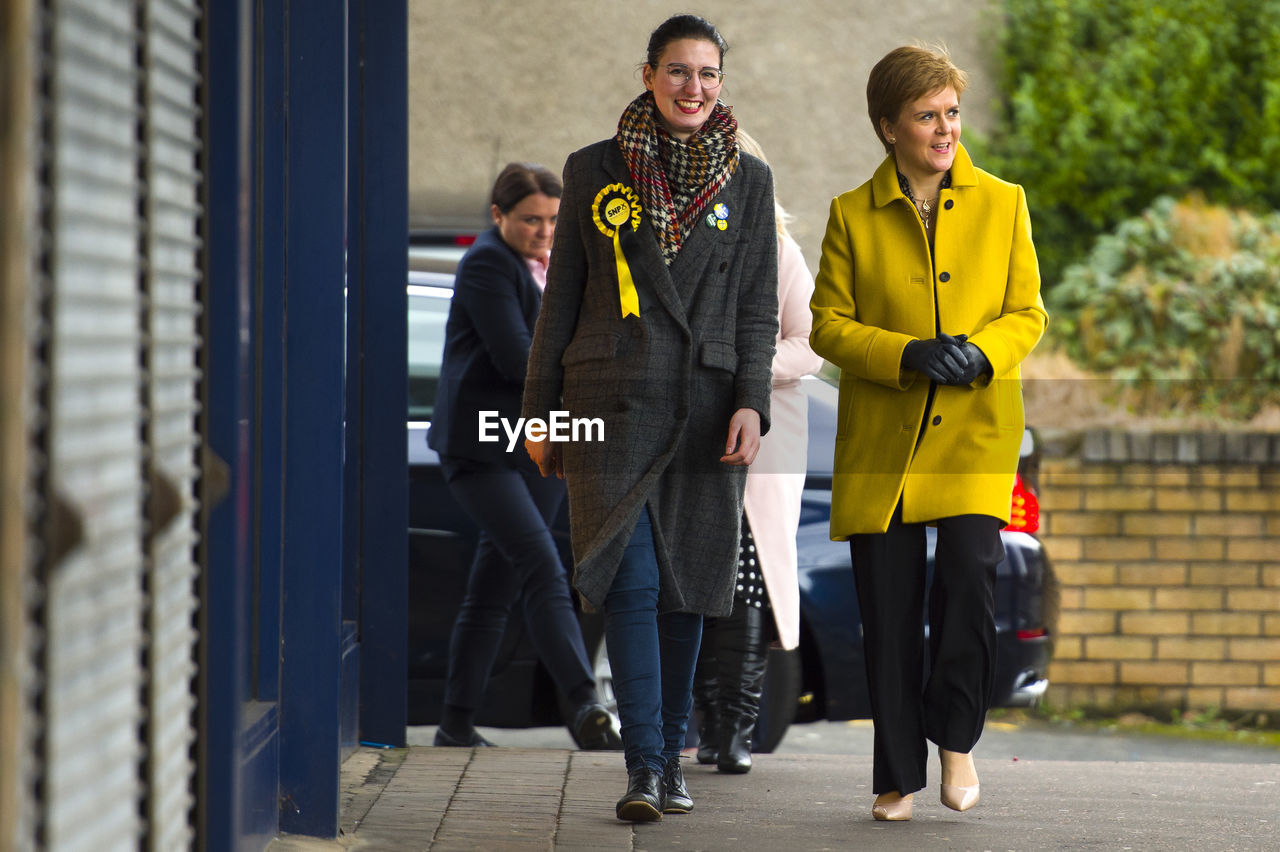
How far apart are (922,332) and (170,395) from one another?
7.01 ft

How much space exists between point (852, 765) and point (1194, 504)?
9.33ft

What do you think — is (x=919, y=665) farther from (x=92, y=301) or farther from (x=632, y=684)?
(x=92, y=301)

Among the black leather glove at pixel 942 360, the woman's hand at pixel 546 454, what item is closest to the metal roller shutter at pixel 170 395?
the woman's hand at pixel 546 454

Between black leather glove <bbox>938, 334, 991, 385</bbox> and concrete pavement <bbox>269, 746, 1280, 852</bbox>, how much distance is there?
41.9 inches

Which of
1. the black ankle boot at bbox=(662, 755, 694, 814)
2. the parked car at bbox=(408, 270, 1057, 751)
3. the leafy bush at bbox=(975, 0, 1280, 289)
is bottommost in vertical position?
the black ankle boot at bbox=(662, 755, 694, 814)

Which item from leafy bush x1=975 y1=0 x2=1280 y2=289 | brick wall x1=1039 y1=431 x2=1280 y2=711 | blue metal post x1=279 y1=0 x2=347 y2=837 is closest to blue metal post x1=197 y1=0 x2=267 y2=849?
blue metal post x1=279 y1=0 x2=347 y2=837

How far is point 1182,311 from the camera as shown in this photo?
8391 mm

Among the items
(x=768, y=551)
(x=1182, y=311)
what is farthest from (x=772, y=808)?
(x=1182, y=311)

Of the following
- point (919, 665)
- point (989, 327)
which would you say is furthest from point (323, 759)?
point (989, 327)

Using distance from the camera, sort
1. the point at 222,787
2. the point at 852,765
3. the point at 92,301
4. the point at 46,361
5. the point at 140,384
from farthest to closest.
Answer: the point at 852,765 < the point at 222,787 < the point at 140,384 < the point at 92,301 < the point at 46,361

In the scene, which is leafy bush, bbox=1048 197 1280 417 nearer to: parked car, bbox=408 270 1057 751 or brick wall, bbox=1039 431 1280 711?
brick wall, bbox=1039 431 1280 711

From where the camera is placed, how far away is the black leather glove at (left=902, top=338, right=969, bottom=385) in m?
3.68

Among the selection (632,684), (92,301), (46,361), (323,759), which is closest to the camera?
(46,361)

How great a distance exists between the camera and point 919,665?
12.7 feet
